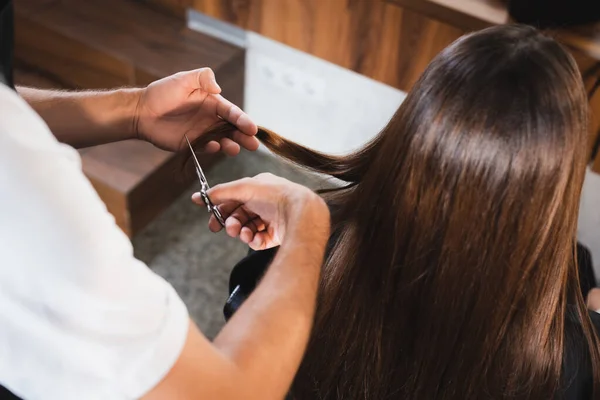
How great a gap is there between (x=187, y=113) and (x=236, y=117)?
99 millimetres

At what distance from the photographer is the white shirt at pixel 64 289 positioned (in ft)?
1.76

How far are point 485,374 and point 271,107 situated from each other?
142cm

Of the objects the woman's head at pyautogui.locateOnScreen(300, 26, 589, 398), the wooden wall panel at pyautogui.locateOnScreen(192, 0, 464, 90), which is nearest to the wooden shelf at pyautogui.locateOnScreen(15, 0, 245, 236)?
→ the wooden wall panel at pyautogui.locateOnScreen(192, 0, 464, 90)

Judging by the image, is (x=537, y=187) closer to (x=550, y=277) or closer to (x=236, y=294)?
(x=550, y=277)

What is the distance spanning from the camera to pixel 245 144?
1088 mm

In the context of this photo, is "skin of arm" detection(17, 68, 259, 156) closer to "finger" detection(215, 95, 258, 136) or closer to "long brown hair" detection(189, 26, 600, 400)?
"finger" detection(215, 95, 258, 136)

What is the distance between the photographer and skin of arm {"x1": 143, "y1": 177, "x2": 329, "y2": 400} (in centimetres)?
61

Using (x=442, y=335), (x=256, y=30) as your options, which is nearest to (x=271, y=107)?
(x=256, y=30)

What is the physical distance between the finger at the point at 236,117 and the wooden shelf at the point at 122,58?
807 mm

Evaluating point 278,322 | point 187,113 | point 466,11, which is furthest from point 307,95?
point 278,322

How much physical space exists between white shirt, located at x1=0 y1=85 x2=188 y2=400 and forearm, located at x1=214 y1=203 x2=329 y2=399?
9 cm

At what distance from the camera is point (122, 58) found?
193 centimetres

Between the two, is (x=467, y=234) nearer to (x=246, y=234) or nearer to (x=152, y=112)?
(x=246, y=234)

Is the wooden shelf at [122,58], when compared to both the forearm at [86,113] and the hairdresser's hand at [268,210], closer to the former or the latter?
the forearm at [86,113]
